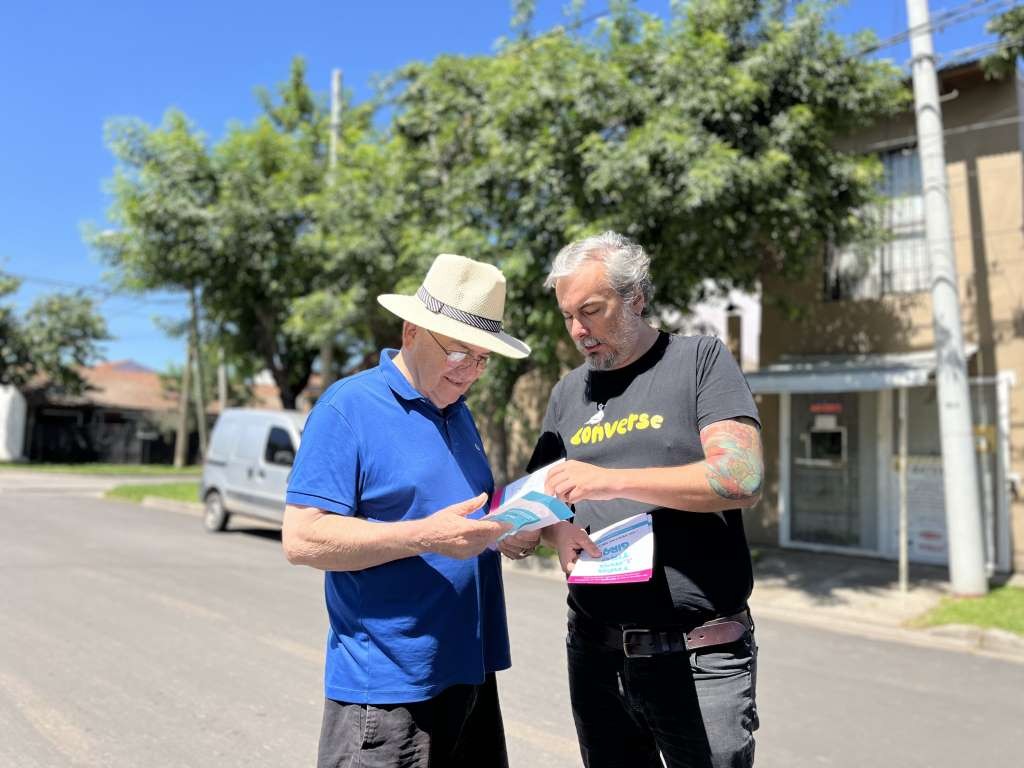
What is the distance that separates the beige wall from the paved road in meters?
5.05

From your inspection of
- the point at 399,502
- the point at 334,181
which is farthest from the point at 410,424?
the point at 334,181

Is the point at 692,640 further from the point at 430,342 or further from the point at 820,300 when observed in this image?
the point at 820,300

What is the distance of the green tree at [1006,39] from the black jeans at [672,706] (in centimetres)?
906

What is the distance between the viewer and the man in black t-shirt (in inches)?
77.6

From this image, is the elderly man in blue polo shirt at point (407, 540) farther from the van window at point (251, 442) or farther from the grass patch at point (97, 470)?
the grass patch at point (97, 470)

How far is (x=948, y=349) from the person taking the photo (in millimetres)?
8578

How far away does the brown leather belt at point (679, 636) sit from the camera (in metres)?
2.07

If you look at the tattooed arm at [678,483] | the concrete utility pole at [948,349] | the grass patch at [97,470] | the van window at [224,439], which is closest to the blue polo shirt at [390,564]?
the tattooed arm at [678,483]

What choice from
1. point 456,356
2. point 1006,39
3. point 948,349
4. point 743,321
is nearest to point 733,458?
point 456,356

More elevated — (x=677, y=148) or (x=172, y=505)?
(x=677, y=148)

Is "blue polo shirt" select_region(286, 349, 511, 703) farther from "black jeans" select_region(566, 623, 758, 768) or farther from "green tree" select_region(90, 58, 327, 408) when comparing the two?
"green tree" select_region(90, 58, 327, 408)

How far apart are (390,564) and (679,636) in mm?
767

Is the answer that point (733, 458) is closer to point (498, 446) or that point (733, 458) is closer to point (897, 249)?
point (498, 446)

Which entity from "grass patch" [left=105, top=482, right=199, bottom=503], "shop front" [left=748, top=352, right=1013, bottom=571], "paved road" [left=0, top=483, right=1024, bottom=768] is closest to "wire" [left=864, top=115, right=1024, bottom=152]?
"shop front" [left=748, top=352, right=1013, bottom=571]
